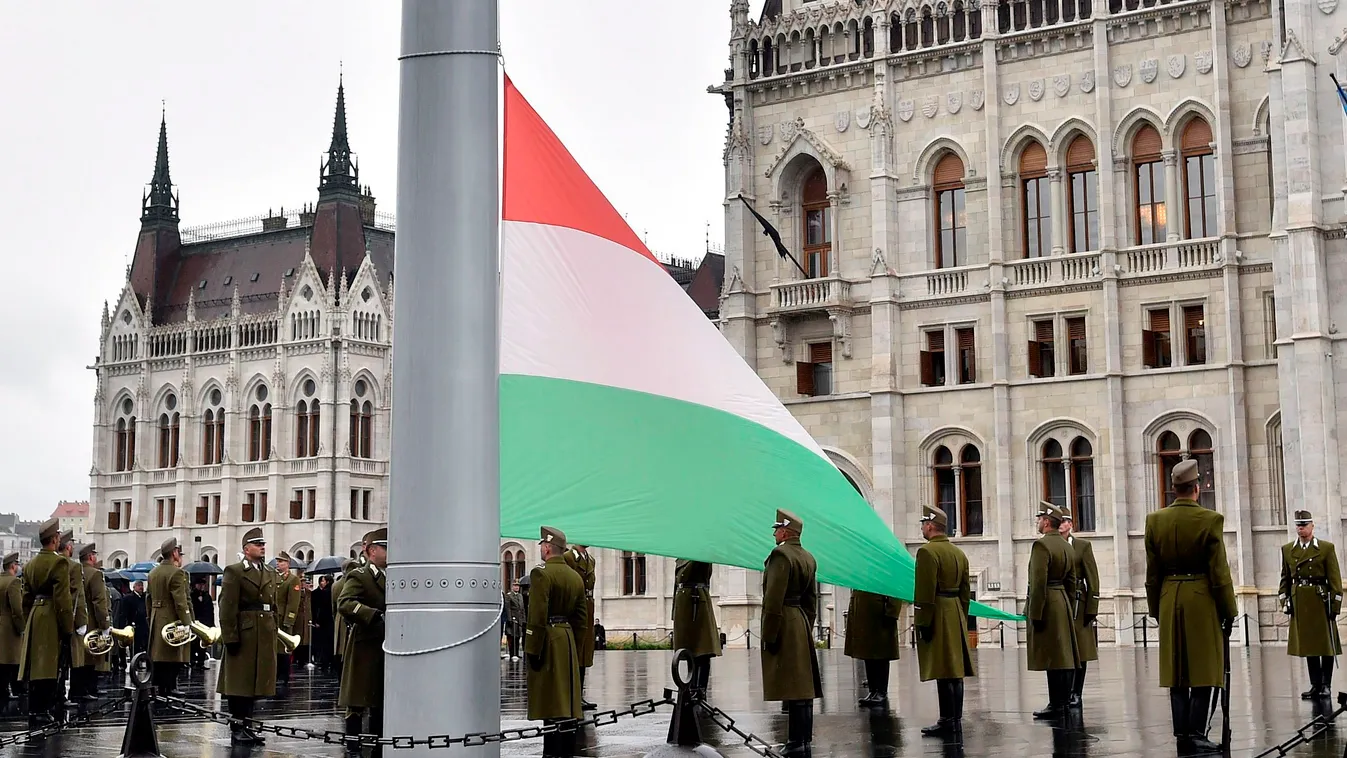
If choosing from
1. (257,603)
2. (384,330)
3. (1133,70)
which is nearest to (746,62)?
(1133,70)

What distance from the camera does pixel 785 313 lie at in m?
40.1

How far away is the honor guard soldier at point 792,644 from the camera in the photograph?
12.3 m

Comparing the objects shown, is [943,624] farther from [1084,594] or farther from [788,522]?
[788,522]

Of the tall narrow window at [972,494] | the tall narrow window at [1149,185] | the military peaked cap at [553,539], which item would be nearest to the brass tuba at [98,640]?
the military peaked cap at [553,539]

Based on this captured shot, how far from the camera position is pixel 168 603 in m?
17.8

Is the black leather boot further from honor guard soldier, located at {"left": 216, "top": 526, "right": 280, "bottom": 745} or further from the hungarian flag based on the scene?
honor guard soldier, located at {"left": 216, "top": 526, "right": 280, "bottom": 745}

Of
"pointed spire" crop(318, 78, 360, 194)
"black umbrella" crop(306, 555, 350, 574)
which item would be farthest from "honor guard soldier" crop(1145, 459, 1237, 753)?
"pointed spire" crop(318, 78, 360, 194)

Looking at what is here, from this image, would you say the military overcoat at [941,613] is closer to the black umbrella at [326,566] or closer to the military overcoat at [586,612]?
the military overcoat at [586,612]

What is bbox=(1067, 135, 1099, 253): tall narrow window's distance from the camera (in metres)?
37.6

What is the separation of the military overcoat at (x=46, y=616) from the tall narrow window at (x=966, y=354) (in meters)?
25.4

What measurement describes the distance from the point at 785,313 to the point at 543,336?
99.5 feet

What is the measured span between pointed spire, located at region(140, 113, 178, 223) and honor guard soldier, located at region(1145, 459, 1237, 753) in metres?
87.2

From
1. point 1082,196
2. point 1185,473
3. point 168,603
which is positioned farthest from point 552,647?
point 1082,196

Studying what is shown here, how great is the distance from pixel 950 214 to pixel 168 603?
24977 millimetres
